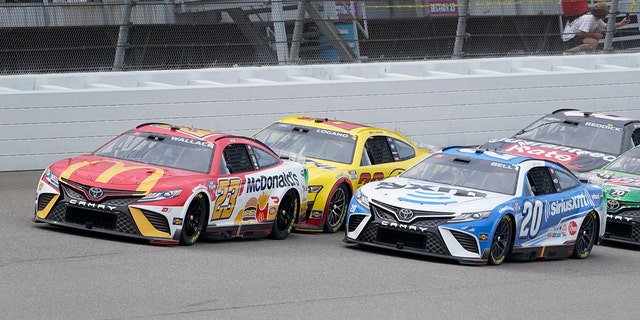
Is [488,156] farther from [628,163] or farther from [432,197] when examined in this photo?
[628,163]

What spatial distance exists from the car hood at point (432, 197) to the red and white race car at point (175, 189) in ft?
3.90

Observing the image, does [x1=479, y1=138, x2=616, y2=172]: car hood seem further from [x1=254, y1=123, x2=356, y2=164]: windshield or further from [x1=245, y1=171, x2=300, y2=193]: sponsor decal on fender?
[x1=245, y1=171, x2=300, y2=193]: sponsor decal on fender

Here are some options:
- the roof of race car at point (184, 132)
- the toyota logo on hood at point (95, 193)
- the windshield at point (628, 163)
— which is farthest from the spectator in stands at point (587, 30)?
the toyota logo on hood at point (95, 193)

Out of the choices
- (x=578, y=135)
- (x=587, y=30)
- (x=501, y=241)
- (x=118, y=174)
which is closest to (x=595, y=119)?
(x=578, y=135)

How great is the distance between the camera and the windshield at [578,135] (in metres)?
19.1

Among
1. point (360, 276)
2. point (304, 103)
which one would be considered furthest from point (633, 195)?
point (304, 103)

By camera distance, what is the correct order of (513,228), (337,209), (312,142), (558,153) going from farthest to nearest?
(558,153) < (312,142) < (337,209) < (513,228)

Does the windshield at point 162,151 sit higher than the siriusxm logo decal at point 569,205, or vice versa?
the windshield at point 162,151

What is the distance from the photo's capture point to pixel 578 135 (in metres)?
19.4

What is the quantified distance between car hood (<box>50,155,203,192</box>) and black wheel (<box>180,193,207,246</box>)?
290 mm

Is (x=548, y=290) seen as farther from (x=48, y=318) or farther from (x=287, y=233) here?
(x=48, y=318)

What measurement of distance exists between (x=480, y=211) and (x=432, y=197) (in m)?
0.59

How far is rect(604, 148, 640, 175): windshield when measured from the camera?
16.6 metres

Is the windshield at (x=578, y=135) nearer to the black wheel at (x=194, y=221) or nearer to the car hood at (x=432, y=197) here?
the car hood at (x=432, y=197)
